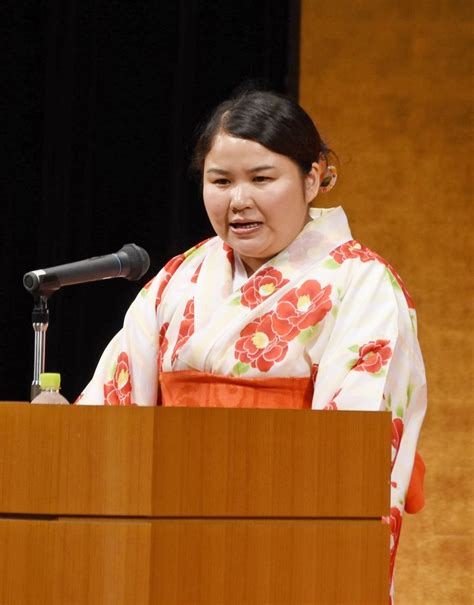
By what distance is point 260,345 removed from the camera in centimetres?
231

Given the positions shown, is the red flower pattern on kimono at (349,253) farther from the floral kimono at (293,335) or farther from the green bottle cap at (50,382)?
the green bottle cap at (50,382)

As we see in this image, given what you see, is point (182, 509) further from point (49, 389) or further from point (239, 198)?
point (239, 198)

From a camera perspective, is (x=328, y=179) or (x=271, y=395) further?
(x=328, y=179)

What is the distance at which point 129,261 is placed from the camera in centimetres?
221

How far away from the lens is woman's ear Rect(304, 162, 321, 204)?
2486mm

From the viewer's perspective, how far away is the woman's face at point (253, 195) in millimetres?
2408

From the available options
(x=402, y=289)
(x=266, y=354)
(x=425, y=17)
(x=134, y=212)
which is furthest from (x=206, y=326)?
(x=425, y=17)

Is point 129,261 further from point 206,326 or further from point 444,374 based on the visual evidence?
point 444,374

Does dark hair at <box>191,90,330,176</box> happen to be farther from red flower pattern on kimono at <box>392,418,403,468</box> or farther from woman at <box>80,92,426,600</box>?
red flower pattern on kimono at <box>392,418,403,468</box>

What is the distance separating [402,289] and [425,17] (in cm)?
171

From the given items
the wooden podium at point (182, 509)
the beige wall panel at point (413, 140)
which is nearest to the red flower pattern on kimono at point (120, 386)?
the wooden podium at point (182, 509)

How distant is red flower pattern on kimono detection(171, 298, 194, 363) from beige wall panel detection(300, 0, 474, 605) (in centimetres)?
145

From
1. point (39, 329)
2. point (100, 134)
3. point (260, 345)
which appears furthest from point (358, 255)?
point (100, 134)

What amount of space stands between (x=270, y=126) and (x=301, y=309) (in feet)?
1.20
